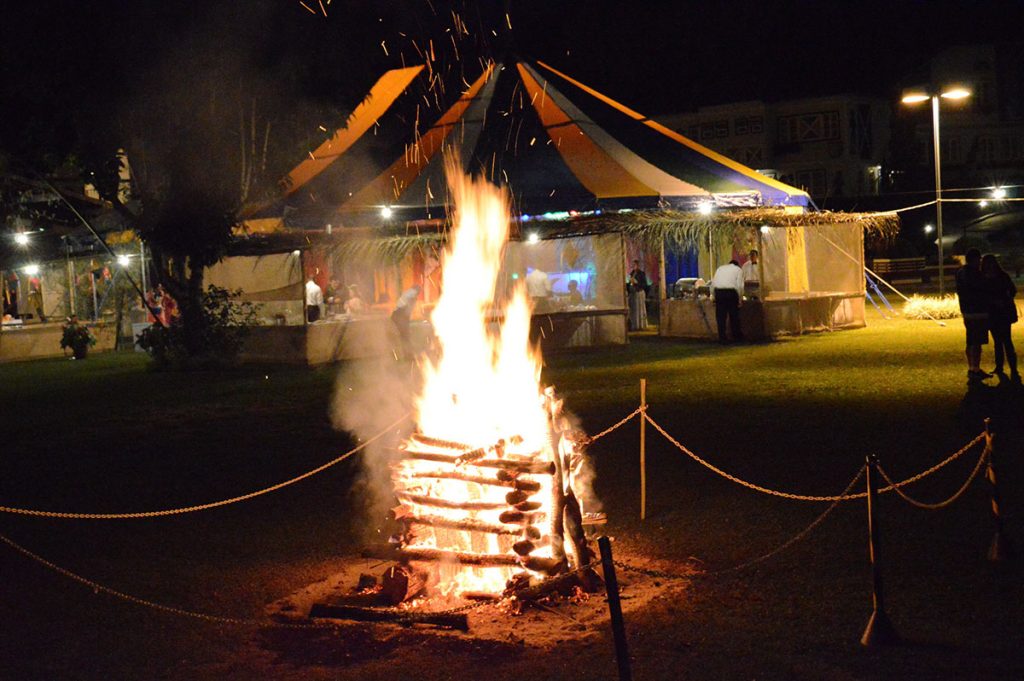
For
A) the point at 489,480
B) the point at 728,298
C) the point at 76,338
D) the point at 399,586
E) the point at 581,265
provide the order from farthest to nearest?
the point at 581,265
the point at 76,338
the point at 728,298
the point at 489,480
the point at 399,586

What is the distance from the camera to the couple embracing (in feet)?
42.4

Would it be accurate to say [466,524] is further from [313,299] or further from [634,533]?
[313,299]

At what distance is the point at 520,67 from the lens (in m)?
23.0

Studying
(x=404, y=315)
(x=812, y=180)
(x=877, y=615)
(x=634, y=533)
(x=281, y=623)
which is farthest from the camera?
(x=812, y=180)

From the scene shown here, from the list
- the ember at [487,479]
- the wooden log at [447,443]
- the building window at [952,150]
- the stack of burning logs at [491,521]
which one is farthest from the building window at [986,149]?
the wooden log at [447,443]

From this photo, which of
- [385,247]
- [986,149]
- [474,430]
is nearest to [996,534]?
[474,430]

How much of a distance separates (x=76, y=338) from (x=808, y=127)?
4178 cm

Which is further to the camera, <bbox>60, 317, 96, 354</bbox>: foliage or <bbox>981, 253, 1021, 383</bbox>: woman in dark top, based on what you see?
<bbox>60, 317, 96, 354</bbox>: foliage

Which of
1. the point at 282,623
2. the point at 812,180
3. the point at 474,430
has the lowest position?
the point at 282,623

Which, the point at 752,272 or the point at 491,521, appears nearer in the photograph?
the point at 491,521

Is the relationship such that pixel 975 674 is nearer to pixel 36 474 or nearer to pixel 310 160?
pixel 36 474

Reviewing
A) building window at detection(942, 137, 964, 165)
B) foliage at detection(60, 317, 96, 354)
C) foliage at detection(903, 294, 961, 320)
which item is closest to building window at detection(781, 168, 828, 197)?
building window at detection(942, 137, 964, 165)

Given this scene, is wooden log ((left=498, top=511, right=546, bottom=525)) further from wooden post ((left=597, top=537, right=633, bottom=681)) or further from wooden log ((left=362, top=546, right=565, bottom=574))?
wooden post ((left=597, top=537, right=633, bottom=681))

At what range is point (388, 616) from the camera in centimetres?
558
